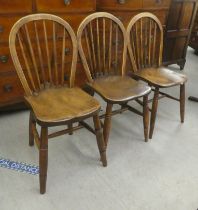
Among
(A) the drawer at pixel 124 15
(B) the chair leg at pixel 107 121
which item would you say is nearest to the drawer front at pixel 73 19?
(A) the drawer at pixel 124 15

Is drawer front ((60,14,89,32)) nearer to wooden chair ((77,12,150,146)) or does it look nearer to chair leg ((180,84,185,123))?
wooden chair ((77,12,150,146))

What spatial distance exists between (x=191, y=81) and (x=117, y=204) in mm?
2333

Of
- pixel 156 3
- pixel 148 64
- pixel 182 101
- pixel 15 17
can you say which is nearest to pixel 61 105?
pixel 15 17

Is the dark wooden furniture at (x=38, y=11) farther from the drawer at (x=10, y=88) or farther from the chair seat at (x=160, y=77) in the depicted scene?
the chair seat at (x=160, y=77)

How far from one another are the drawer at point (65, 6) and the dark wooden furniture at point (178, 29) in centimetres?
134

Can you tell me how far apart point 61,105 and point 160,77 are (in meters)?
0.99

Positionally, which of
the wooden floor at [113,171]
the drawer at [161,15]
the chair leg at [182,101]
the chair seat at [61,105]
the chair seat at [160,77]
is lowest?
the wooden floor at [113,171]

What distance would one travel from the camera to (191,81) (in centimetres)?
330

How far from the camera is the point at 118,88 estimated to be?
5.95ft

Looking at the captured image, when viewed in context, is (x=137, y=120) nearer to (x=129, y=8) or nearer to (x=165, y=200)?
(x=165, y=200)

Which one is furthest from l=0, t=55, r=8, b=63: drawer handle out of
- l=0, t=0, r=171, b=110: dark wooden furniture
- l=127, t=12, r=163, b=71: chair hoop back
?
l=127, t=12, r=163, b=71: chair hoop back

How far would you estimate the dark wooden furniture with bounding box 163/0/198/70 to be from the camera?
309 cm

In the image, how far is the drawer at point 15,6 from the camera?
179 cm

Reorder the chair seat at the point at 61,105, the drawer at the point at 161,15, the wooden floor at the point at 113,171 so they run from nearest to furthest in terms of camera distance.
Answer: the chair seat at the point at 61,105 → the wooden floor at the point at 113,171 → the drawer at the point at 161,15
